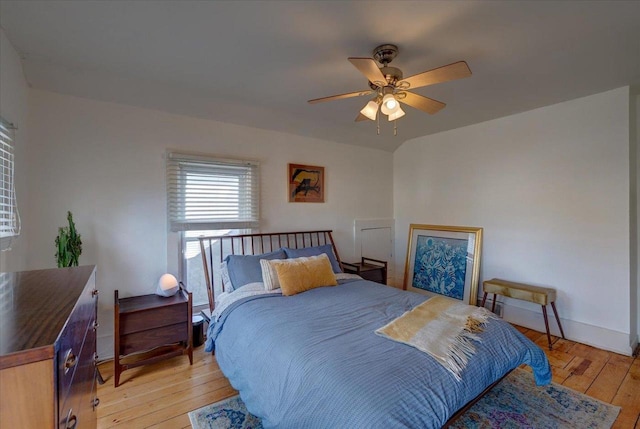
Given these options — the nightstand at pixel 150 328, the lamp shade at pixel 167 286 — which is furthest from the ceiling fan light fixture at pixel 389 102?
the lamp shade at pixel 167 286

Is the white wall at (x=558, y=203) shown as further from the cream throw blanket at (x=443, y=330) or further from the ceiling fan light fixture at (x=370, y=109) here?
the ceiling fan light fixture at (x=370, y=109)

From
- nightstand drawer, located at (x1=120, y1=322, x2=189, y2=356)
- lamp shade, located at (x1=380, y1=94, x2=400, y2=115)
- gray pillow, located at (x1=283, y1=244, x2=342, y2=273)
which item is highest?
lamp shade, located at (x1=380, y1=94, x2=400, y2=115)

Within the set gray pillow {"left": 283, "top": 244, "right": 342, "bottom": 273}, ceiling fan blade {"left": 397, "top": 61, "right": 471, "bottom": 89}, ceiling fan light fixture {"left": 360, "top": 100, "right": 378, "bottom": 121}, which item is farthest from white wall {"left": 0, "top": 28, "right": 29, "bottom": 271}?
ceiling fan blade {"left": 397, "top": 61, "right": 471, "bottom": 89}

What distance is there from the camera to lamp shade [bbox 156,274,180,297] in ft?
8.77

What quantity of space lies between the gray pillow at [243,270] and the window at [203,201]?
495 millimetres

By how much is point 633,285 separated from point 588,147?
1.40 m

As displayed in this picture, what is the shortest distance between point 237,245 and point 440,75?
2580mm

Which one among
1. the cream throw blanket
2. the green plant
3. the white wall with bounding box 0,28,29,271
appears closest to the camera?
the cream throw blanket

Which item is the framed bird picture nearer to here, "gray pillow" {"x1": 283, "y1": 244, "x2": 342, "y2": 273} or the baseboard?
"gray pillow" {"x1": 283, "y1": 244, "x2": 342, "y2": 273}

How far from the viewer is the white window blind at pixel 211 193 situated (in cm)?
296

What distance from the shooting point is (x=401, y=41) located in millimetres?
1934

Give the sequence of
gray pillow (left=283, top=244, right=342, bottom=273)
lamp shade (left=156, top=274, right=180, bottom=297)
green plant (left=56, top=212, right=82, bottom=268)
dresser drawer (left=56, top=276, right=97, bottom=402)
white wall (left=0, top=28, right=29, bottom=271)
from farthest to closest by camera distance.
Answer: gray pillow (left=283, top=244, right=342, bottom=273)
lamp shade (left=156, top=274, right=180, bottom=297)
green plant (left=56, top=212, right=82, bottom=268)
white wall (left=0, top=28, right=29, bottom=271)
dresser drawer (left=56, top=276, right=97, bottom=402)

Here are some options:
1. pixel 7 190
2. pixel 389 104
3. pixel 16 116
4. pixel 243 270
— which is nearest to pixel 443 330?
pixel 389 104

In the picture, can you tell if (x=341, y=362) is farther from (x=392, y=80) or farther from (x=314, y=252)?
(x=314, y=252)
